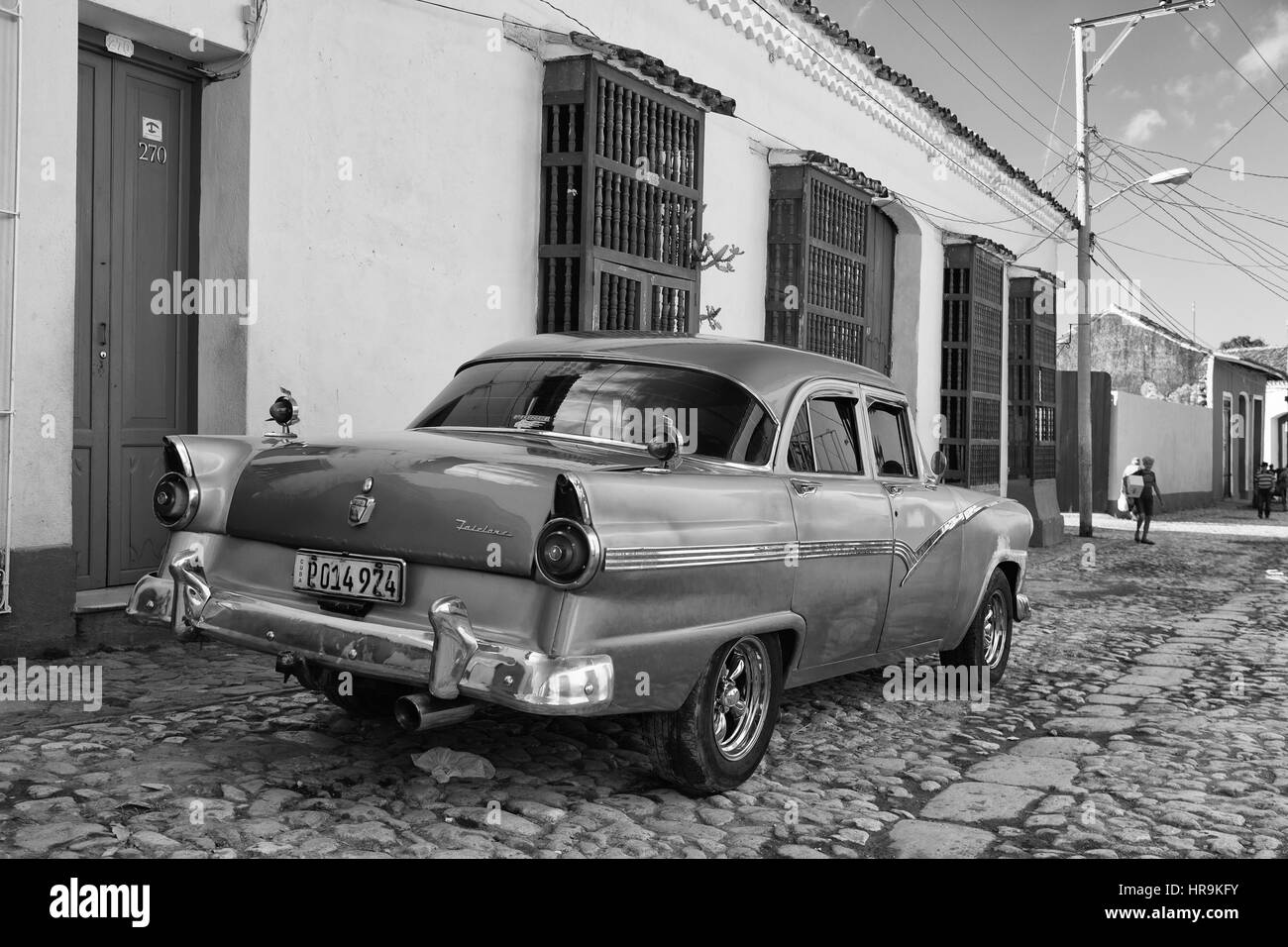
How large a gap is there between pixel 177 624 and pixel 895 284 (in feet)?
39.0

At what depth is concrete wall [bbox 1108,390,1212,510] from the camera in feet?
81.3

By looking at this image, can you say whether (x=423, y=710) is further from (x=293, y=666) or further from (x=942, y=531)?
(x=942, y=531)

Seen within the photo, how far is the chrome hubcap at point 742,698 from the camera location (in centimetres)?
393

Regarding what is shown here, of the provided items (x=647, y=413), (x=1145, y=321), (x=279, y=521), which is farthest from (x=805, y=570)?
(x=1145, y=321)

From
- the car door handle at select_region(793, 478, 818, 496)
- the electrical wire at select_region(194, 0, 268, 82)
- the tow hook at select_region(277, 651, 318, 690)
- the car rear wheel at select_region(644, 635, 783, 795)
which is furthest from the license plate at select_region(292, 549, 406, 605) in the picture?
the electrical wire at select_region(194, 0, 268, 82)

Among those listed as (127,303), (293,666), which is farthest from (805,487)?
(127,303)

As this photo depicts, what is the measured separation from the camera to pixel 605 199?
27.7ft

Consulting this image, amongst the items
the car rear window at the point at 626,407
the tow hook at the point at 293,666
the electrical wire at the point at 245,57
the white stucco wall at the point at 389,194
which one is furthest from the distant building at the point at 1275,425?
the tow hook at the point at 293,666

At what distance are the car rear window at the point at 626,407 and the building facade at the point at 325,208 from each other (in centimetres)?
86

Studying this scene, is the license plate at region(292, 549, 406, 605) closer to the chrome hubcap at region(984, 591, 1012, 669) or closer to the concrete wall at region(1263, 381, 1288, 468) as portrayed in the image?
the chrome hubcap at region(984, 591, 1012, 669)

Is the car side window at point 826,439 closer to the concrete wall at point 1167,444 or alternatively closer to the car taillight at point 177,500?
the car taillight at point 177,500

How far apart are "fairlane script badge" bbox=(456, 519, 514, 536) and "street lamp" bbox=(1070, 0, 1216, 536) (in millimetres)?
15491

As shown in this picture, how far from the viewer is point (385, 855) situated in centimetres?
319
